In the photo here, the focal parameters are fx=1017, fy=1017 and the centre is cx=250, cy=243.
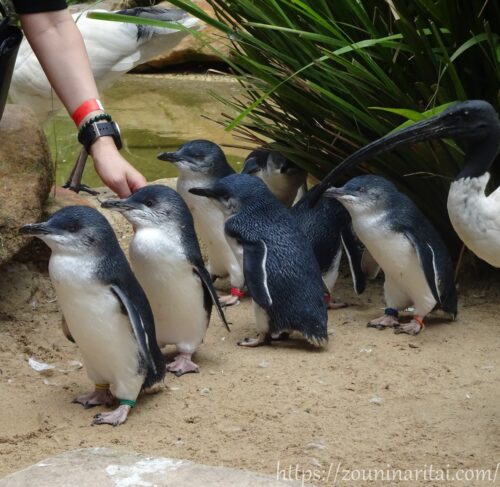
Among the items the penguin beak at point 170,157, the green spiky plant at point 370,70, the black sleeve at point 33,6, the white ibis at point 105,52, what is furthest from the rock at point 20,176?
the white ibis at point 105,52

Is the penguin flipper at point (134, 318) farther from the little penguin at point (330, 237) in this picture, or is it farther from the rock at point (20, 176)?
the little penguin at point (330, 237)

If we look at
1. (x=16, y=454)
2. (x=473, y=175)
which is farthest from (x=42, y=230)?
(x=473, y=175)

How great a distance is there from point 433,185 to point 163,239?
1617 millimetres

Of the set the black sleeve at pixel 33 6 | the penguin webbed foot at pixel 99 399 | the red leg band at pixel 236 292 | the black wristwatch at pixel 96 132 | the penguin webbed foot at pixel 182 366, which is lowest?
the red leg band at pixel 236 292

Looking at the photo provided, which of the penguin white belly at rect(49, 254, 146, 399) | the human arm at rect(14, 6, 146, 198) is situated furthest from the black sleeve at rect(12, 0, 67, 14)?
the penguin white belly at rect(49, 254, 146, 399)

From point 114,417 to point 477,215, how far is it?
144 cm

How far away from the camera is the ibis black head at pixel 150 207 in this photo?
3867 millimetres

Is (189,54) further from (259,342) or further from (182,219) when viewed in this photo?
(182,219)

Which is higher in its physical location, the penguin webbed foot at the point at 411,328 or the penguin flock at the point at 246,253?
the penguin flock at the point at 246,253

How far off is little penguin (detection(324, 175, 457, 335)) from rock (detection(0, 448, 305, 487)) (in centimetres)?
202

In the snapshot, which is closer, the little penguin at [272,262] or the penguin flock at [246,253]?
the penguin flock at [246,253]

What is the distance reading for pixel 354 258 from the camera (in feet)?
16.0

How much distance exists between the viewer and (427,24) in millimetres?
4559

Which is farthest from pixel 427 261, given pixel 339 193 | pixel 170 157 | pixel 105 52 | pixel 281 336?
pixel 105 52
